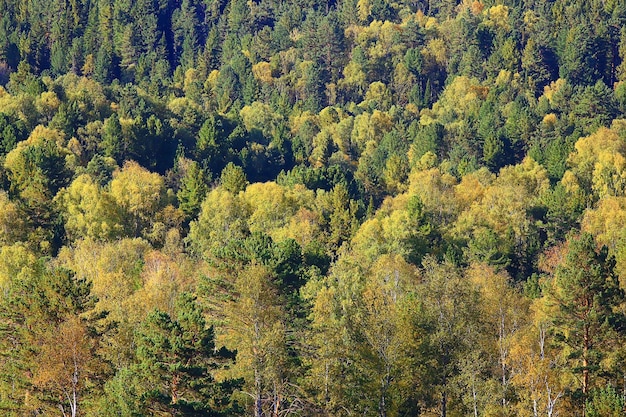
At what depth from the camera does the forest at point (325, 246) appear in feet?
171

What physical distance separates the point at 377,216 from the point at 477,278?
31.9 metres

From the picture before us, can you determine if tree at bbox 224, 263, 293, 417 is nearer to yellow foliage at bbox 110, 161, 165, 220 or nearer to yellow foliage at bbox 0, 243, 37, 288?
yellow foliage at bbox 0, 243, 37, 288

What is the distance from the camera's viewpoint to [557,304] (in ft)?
186

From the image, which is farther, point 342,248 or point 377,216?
point 377,216

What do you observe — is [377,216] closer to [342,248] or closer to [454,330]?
[342,248]

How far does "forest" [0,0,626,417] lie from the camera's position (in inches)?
2053

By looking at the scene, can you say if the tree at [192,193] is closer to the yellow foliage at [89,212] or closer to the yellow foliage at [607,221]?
the yellow foliage at [89,212]

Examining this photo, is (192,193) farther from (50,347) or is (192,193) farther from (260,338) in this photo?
(260,338)

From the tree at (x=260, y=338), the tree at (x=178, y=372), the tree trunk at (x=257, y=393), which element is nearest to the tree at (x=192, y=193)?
the tree at (x=260, y=338)

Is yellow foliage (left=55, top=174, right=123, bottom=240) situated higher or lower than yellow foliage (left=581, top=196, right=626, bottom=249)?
higher

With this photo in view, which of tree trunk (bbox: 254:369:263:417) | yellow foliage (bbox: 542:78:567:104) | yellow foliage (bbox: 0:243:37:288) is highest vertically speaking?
yellow foliage (bbox: 542:78:567:104)

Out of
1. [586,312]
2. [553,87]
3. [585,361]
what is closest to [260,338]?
[585,361]

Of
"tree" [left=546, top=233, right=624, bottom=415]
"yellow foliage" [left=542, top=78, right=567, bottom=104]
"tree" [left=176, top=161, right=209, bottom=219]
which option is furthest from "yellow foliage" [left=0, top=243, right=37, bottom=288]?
"yellow foliage" [left=542, top=78, right=567, bottom=104]

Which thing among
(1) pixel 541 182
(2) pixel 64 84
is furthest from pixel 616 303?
(2) pixel 64 84
